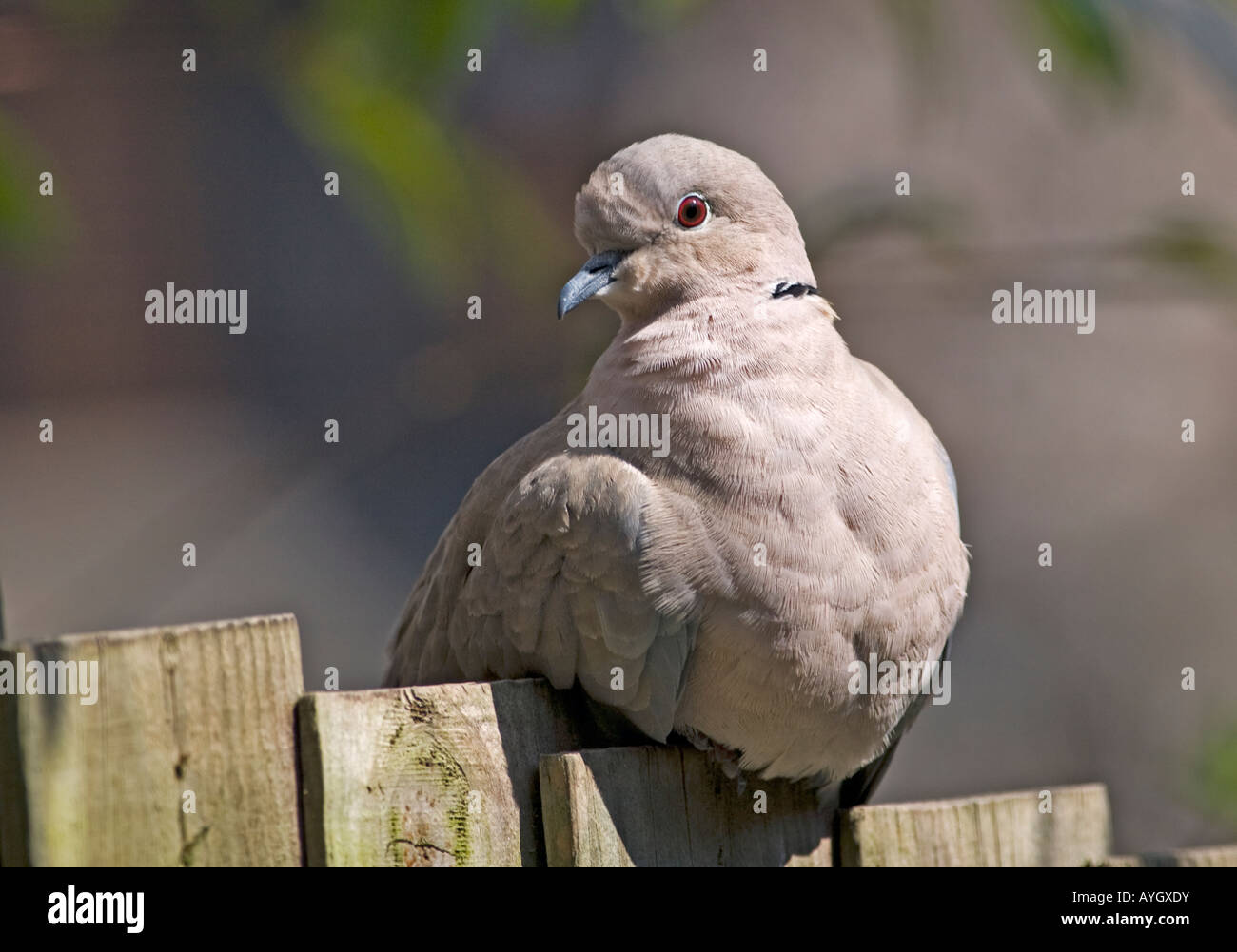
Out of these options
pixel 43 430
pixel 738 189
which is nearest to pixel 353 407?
pixel 43 430

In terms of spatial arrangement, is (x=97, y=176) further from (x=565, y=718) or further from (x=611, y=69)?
(x=565, y=718)

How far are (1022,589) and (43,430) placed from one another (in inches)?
187

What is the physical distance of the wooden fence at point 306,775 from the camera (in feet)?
6.47

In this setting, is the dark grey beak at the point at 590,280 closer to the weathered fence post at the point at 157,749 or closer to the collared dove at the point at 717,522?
the collared dove at the point at 717,522

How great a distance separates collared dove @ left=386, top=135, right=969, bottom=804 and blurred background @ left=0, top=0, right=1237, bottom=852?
2.62m

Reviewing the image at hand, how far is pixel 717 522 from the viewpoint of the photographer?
9.25ft

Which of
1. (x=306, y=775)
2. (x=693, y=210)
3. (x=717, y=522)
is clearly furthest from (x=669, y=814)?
(x=693, y=210)

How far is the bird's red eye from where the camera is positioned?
10.5ft

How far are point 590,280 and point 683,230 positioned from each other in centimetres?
24

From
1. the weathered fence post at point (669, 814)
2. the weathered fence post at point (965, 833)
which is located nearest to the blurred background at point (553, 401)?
the weathered fence post at point (965, 833)

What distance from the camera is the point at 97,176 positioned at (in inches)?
279

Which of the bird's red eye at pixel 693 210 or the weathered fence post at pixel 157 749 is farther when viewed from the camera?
the bird's red eye at pixel 693 210

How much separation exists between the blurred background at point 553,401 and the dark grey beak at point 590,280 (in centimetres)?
252

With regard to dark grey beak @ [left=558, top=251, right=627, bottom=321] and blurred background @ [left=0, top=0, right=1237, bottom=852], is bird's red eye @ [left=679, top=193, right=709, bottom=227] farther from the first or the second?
blurred background @ [left=0, top=0, right=1237, bottom=852]
